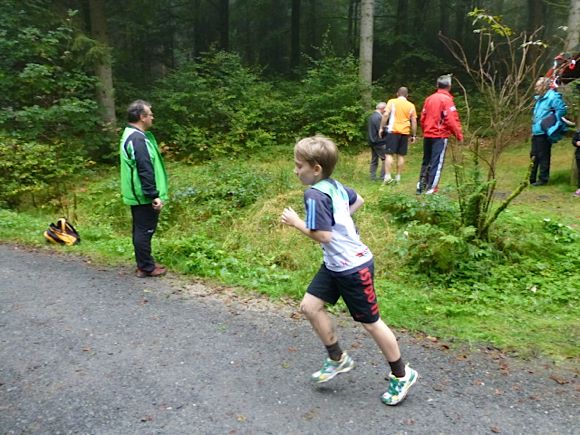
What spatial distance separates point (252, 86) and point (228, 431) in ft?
55.1

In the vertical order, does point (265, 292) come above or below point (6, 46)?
below

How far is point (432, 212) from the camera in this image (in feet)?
23.6

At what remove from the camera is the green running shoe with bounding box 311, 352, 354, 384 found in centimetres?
352

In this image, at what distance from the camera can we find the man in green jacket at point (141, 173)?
537 cm

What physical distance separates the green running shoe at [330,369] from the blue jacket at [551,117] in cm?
737

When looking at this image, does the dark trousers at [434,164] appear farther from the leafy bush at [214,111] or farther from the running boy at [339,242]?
the leafy bush at [214,111]

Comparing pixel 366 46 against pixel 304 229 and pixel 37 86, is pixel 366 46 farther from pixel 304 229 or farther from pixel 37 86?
pixel 304 229

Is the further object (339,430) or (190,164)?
(190,164)

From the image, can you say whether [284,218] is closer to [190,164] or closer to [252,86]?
[190,164]

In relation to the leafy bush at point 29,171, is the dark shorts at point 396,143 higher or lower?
higher

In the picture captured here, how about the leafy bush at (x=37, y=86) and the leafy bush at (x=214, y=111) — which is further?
the leafy bush at (x=214, y=111)

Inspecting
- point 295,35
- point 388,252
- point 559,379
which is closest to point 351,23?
point 295,35

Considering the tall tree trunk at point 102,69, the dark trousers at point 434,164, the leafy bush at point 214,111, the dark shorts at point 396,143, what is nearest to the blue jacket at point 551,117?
the dark trousers at point 434,164

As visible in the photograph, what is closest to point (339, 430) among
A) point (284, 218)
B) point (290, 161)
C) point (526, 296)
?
point (284, 218)
